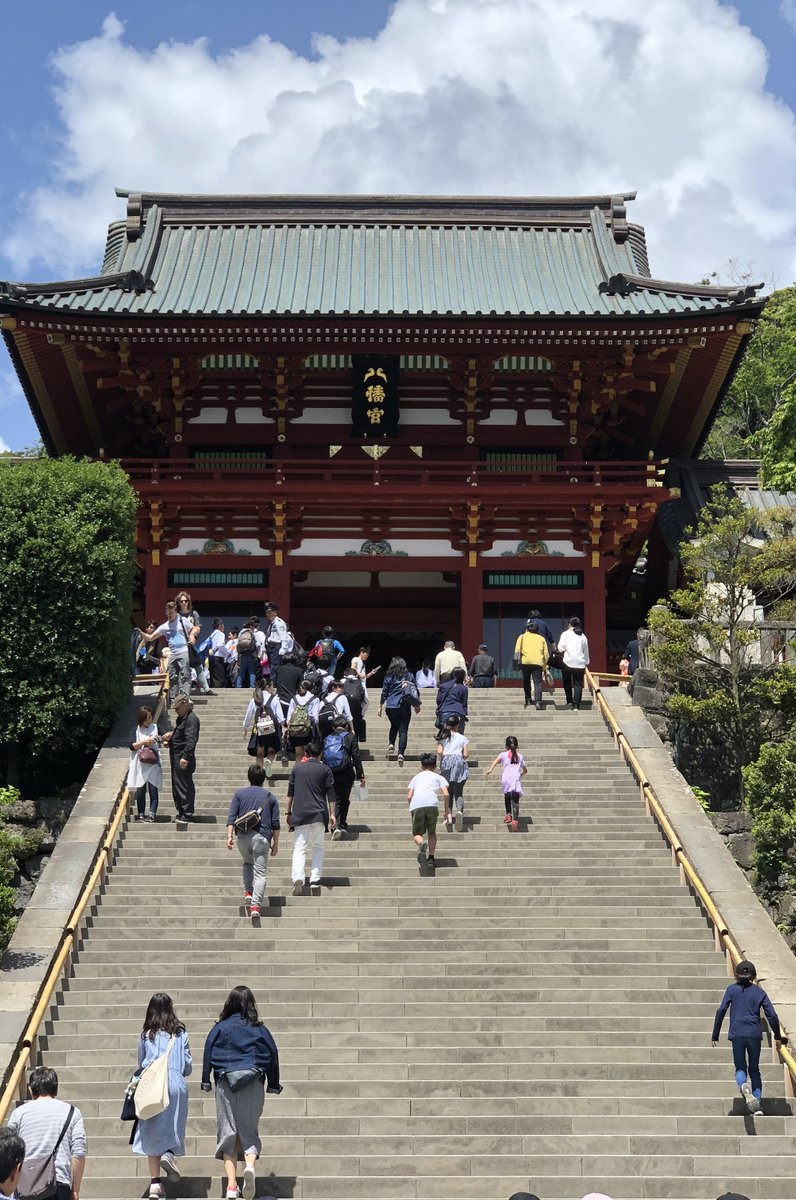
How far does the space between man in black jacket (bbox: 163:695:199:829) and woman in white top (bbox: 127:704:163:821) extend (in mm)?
222

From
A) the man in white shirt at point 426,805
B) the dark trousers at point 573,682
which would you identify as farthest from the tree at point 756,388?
the man in white shirt at point 426,805

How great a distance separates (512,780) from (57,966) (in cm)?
630

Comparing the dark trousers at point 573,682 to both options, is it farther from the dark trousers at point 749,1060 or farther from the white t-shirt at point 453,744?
the dark trousers at point 749,1060

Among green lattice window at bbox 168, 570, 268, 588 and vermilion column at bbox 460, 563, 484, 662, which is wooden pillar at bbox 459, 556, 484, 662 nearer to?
vermilion column at bbox 460, 563, 484, 662

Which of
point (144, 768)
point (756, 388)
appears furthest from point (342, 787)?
point (756, 388)

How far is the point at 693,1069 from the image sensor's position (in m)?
13.8

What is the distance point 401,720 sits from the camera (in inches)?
824

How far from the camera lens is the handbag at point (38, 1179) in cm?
991

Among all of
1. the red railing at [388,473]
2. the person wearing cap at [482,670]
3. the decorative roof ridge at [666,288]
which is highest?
the decorative roof ridge at [666,288]

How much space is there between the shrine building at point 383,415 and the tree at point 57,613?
8757 millimetres

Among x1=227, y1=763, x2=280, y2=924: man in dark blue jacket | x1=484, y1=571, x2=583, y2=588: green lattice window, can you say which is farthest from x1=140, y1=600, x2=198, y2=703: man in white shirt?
x1=484, y1=571, x2=583, y2=588: green lattice window

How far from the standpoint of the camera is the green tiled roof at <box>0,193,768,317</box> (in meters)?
32.2

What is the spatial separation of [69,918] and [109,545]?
23.7ft

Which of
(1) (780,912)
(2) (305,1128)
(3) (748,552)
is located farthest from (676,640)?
(2) (305,1128)
